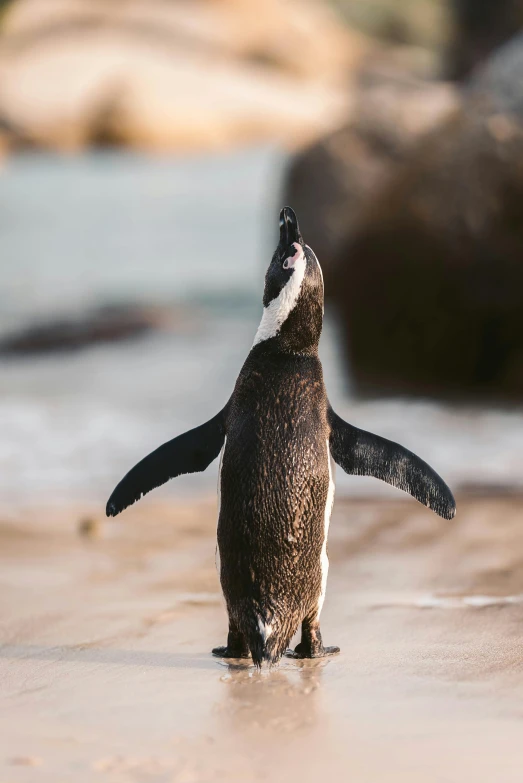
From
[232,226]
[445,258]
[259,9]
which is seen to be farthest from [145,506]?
[259,9]

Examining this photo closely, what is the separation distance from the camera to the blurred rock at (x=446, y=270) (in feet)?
20.6

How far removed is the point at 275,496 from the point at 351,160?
6.86 m

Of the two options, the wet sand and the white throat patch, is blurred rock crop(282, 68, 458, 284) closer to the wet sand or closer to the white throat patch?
the wet sand

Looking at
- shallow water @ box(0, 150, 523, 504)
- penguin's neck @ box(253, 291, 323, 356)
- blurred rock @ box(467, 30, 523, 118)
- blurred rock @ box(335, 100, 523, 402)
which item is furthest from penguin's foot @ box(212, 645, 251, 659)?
blurred rock @ box(467, 30, 523, 118)

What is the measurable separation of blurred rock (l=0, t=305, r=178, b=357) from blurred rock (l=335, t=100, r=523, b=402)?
11.3 feet

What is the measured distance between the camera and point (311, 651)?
2373mm

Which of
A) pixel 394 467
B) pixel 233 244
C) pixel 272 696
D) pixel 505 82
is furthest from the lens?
pixel 233 244

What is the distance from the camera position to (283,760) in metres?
1.79

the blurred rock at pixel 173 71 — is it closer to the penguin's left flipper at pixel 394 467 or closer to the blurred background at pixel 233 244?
the blurred background at pixel 233 244

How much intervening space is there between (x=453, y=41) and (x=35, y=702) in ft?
69.6

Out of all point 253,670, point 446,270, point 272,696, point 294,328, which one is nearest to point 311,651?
point 253,670

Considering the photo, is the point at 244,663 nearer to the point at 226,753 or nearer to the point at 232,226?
the point at 226,753

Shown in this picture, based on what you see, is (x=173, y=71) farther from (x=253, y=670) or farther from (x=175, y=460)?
(x=253, y=670)

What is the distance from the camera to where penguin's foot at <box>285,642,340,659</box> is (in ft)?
7.78
